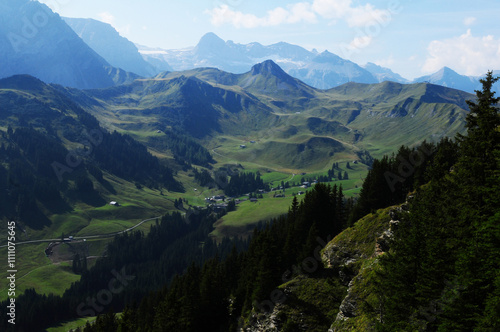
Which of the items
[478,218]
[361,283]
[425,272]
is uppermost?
[478,218]

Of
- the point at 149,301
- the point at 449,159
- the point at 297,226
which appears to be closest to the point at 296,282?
the point at 297,226

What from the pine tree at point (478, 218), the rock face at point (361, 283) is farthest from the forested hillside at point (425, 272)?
the rock face at point (361, 283)

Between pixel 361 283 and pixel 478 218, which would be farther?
pixel 361 283

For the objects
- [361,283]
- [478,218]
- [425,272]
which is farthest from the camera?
[361,283]

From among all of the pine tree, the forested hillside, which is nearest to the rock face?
the forested hillside

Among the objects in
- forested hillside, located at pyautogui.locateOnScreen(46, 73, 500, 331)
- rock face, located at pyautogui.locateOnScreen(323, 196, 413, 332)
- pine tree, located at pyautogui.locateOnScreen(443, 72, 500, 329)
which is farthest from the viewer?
rock face, located at pyautogui.locateOnScreen(323, 196, 413, 332)

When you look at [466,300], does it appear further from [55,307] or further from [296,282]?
[55,307]

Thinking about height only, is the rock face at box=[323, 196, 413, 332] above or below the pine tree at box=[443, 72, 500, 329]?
below

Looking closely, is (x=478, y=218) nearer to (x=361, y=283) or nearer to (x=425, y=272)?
(x=425, y=272)

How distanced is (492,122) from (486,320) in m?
25.3

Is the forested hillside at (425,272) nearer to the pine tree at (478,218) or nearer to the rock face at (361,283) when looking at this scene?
the pine tree at (478,218)

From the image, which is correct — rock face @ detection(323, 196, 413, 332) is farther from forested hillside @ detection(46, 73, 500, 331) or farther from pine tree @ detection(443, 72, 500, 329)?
pine tree @ detection(443, 72, 500, 329)

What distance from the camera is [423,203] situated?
4466 cm

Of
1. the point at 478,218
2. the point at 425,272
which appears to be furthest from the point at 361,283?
the point at 478,218
